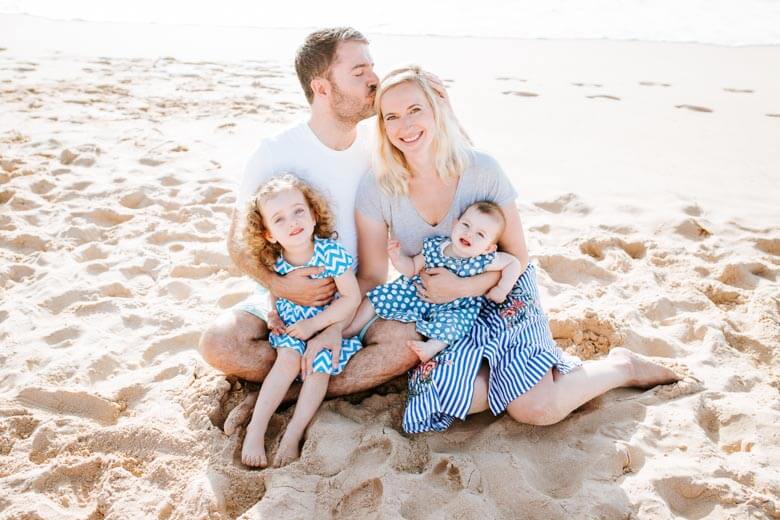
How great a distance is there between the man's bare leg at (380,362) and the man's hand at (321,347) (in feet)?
0.31

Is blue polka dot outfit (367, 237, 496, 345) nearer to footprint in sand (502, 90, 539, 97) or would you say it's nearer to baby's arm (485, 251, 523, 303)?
baby's arm (485, 251, 523, 303)

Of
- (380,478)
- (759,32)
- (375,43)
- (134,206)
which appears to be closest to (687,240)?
(380,478)

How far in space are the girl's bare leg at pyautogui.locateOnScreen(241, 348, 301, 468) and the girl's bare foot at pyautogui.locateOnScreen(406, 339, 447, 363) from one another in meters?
0.52

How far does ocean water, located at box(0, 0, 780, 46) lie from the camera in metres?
10.8

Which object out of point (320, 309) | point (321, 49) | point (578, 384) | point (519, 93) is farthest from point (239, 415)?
point (519, 93)

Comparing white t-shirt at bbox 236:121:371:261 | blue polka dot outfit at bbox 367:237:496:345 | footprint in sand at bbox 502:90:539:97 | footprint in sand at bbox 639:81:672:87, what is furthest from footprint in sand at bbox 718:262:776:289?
footprint in sand at bbox 639:81:672:87

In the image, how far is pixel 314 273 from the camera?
2.87 m

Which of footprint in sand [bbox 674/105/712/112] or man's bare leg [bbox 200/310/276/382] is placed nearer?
man's bare leg [bbox 200/310/276/382]

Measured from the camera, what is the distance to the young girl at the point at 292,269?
2.72m

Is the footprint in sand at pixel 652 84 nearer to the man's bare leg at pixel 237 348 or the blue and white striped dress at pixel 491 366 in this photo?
the blue and white striped dress at pixel 491 366

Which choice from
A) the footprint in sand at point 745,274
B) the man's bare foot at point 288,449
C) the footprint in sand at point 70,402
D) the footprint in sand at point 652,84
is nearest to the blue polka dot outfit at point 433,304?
the man's bare foot at point 288,449

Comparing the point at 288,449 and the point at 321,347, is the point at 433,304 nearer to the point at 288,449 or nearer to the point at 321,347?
the point at 321,347

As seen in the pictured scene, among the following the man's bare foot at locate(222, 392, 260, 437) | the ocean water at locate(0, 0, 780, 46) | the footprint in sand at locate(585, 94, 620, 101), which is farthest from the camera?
the ocean water at locate(0, 0, 780, 46)

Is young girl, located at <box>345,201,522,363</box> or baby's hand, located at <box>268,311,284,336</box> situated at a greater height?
young girl, located at <box>345,201,522,363</box>
